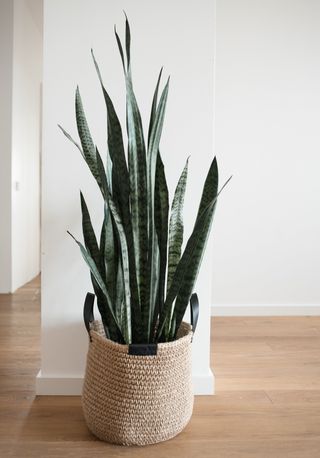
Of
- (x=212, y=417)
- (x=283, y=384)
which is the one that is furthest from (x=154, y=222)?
(x=283, y=384)

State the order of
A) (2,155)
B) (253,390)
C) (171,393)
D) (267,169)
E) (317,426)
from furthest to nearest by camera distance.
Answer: (2,155) < (267,169) < (253,390) < (317,426) < (171,393)

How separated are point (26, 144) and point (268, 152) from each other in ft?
7.38

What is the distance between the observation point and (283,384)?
1.79 m

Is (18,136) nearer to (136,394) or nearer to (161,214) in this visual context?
(161,214)

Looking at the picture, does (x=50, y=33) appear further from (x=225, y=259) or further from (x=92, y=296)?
(x=225, y=259)

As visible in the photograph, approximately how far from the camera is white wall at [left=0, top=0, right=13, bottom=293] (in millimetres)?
3521

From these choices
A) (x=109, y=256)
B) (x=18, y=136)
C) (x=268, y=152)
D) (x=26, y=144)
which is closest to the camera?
(x=109, y=256)

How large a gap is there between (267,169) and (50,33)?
183cm

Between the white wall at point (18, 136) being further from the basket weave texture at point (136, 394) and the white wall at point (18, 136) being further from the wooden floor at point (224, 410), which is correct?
the basket weave texture at point (136, 394)

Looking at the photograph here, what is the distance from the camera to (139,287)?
129cm

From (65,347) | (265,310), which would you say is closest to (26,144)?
(265,310)

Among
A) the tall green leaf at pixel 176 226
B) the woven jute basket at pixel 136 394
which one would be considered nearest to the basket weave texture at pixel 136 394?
the woven jute basket at pixel 136 394

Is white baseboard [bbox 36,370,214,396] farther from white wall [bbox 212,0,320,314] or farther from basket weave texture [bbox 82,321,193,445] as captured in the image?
white wall [bbox 212,0,320,314]

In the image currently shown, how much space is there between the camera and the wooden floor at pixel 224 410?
1.28 metres
